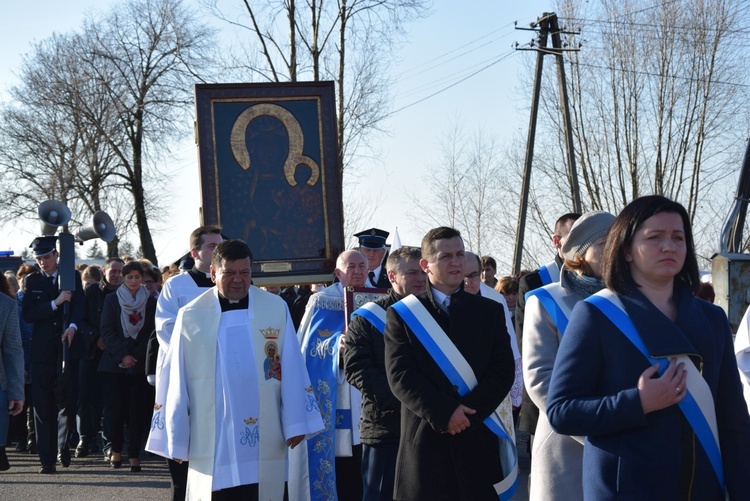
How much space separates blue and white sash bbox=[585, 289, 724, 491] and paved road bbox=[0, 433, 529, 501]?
19.1 ft

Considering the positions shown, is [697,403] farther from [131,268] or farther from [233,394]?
[131,268]

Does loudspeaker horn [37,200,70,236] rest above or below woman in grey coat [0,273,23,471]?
above

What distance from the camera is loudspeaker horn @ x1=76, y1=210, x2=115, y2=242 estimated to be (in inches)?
555

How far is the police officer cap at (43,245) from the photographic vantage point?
11570mm

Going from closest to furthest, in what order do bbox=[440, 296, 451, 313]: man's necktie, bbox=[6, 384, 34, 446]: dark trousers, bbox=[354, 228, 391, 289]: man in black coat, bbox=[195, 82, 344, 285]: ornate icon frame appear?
bbox=[440, 296, 451, 313]: man's necktie, bbox=[354, 228, 391, 289]: man in black coat, bbox=[195, 82, 344, 285]: ornate icon frame, bbox=[6, 384, 34, 446]: dark trousers

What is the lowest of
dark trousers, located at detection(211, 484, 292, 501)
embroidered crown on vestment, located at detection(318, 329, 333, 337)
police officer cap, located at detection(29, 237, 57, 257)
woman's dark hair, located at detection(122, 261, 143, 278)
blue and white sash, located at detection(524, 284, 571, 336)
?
dark trousers, located at detection(211, 484, 292, 501)

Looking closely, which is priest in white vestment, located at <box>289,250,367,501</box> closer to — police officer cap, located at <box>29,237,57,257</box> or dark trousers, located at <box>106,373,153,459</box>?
dark trousers, located at <box>106,373,153,459</box>

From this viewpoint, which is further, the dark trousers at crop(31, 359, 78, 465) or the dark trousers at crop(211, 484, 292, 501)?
the dark trousers at crop(31, 359, 78, 465)

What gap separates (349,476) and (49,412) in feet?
14.2

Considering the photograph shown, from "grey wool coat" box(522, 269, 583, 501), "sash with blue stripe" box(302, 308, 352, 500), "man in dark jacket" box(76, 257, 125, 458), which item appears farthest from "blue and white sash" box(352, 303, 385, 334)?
"man in dark jacket" box(76, 257, 125, 458)

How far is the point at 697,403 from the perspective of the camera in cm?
364

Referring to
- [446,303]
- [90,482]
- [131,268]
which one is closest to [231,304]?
[446,303]

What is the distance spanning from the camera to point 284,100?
35.3 feet

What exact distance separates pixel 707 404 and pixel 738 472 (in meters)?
0.25
